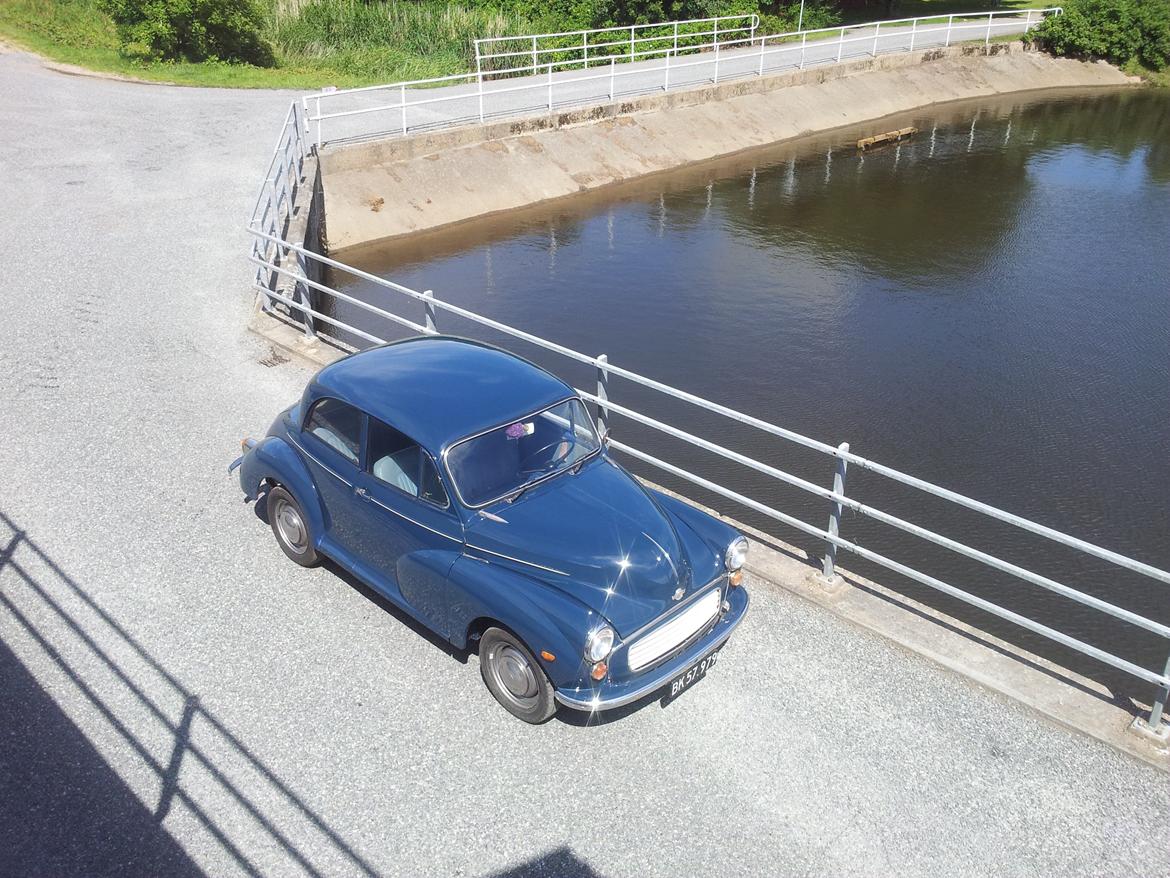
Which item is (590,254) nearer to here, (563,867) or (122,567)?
(122,567)

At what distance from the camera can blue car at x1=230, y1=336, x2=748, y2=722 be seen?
535 cm

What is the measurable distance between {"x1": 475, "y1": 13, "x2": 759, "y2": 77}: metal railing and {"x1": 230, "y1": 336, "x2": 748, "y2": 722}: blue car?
931 inches

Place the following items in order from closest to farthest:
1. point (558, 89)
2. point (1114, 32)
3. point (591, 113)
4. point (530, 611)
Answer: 1. point (530, 611)
2. point (591, 113)
3. point (558, 89)
4. point (1114, 32)

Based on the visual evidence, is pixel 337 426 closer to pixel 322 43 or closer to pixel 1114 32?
pixel 322 43

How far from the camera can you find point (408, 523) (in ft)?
19.5

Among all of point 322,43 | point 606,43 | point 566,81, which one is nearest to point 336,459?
point 566,81

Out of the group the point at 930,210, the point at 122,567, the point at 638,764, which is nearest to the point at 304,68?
the point at 930,210

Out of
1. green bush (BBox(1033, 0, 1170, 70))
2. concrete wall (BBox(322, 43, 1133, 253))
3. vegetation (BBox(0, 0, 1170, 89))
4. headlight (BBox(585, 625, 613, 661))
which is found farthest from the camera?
green bush (BBox(1033, 0, 1170, 70))

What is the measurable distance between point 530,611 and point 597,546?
1.89 ft

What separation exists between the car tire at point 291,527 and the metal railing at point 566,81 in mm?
13603

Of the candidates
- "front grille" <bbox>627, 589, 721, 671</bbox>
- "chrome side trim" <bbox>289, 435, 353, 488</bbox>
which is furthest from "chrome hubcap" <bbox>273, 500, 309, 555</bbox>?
"front grille" <bbox>627, 589, 721, 671</bbox>

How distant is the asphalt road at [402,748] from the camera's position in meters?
4.81

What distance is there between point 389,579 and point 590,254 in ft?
42.9

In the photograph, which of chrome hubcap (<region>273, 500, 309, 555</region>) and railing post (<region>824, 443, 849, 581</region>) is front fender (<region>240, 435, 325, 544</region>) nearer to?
chrome hubcap (<region>273, 500, 309, 555</region>)
